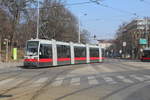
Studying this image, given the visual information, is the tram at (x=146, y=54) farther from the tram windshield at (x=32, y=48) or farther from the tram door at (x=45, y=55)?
the tram windshield at (x=32, y=48)

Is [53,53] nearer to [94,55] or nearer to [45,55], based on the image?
[45,55]

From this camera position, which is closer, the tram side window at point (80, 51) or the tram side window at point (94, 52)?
the tram side window at point (80, 51)

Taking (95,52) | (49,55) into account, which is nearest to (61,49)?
(49,55)

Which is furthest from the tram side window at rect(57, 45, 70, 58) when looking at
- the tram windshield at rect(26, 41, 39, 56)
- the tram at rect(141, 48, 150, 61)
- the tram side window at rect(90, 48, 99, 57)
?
the tram at rect(141, 48, 150, 61)

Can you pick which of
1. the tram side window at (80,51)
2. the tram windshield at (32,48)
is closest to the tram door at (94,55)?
the tram side window at (80,51)

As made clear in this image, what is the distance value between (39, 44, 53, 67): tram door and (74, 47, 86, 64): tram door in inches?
312

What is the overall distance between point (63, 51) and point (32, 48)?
586 cm

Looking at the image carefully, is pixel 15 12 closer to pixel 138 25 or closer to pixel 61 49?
pixel 61 49

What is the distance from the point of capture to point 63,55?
113ft

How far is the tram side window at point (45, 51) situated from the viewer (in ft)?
96.1

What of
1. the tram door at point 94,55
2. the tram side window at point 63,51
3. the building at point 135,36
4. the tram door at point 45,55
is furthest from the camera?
the building at point 135,36

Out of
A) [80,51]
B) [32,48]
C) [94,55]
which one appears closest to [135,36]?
[94,55]

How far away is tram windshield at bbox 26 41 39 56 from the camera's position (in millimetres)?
29109

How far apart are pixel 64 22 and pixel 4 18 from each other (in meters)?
20.0
